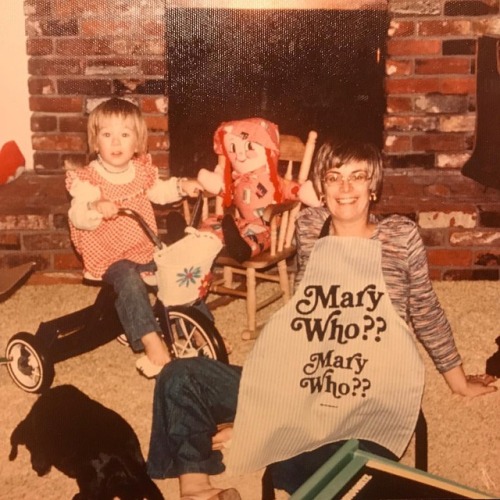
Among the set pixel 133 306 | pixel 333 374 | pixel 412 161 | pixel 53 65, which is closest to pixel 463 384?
pixel 333 374

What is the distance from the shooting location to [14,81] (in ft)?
9.59

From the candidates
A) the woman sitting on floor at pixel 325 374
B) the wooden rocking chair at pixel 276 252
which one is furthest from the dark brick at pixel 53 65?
the woman sitting on floor at pixel 325 374

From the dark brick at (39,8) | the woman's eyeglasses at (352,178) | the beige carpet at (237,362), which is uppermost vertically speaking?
the dark brick at (39,8)

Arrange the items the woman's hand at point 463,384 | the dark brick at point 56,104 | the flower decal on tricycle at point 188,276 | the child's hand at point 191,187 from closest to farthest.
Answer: the woman's hand at point 463,384
the flower decal on tricycle at point 188,276
the child's hand at point 191,187
the dark brick at point 56,104

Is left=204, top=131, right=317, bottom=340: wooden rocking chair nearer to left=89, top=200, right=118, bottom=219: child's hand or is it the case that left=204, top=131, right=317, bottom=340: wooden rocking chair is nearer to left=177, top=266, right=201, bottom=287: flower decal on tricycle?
left=177, top=266, right=201, bottom=287: flower decal on tricycle

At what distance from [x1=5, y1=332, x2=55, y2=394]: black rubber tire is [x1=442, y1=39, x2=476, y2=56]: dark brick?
174cm

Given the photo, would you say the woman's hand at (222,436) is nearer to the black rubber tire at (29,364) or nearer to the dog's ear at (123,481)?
the dog's ear at (123,481)

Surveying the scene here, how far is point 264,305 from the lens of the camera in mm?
2615

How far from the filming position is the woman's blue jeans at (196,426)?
1.51 m

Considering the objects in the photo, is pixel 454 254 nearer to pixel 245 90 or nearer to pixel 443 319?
pixel 245 90

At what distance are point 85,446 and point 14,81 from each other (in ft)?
5.62

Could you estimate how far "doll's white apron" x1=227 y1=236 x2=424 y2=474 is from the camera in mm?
1467

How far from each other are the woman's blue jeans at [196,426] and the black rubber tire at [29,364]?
69 centimetres

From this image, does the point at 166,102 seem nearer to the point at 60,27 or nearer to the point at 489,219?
the point at 60,27
